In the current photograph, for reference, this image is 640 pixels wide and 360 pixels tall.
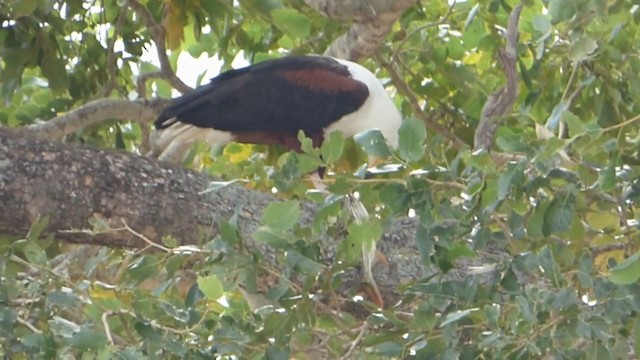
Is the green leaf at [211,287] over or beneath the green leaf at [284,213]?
beneath

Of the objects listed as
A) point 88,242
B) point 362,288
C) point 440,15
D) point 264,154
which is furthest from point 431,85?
point 88,242

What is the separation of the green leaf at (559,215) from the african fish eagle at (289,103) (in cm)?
198

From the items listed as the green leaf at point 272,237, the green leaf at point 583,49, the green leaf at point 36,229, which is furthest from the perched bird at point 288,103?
the green leaf at point 272,237

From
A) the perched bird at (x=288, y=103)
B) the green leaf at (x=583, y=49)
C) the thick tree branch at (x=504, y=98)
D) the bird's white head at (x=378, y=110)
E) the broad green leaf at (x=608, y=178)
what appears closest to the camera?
the broad green leaf at (x=608, y=178)

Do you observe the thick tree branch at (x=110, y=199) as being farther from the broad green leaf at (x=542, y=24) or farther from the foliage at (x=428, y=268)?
the broad green leaf at (x=542, y=24)

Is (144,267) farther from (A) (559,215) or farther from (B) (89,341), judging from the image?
(A) (559,215)

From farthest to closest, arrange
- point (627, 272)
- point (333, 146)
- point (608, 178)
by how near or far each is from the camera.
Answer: point (333, 146)
point (608, 178)
point (627, 272)

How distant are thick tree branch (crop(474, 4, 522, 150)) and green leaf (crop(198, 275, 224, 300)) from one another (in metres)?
1.15

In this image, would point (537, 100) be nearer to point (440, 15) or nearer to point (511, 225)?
point (440, 15)

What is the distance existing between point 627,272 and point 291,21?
1.87 m

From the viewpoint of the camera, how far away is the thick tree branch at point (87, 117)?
3.59 meters

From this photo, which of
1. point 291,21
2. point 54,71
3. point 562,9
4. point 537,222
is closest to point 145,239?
point 537,222

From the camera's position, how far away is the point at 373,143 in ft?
7.52

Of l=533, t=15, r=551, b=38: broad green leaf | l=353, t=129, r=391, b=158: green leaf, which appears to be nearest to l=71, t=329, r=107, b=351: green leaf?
l=353, t=129, r=391, b=158: green leaf
